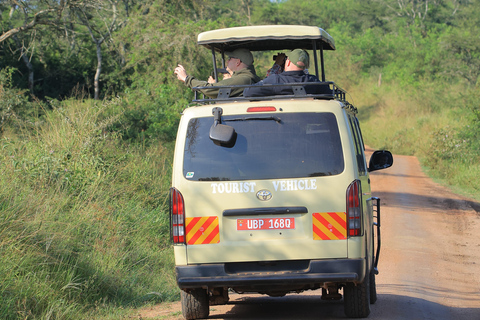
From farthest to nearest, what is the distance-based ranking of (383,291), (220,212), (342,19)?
1. (342,19)
2. (383,291)
3. (220,212)

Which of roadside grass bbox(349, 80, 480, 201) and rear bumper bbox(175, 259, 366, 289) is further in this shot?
roadside grass bbox(349, 80, 480, 201)

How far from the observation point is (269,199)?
4.69 metres

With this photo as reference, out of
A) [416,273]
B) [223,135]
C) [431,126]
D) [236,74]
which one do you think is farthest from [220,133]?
[431,126]

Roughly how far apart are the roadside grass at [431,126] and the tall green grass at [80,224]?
9.52 m

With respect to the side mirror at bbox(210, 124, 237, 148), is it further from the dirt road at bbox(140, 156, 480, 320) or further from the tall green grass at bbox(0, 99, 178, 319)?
the tall green grass at bbox(0, 99, 178, 319)

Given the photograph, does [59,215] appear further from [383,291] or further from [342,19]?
[342,19]

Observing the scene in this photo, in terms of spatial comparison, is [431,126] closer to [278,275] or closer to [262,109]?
[262,109]

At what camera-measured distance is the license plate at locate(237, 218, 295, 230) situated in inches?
185

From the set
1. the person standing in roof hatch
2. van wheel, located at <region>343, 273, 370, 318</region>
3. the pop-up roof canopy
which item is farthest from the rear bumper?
the pop-up roof canopy

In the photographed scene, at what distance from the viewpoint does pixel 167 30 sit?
18.8 m

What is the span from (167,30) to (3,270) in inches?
564

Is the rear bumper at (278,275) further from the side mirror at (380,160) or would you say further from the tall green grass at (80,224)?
the side mirror at (380,160)

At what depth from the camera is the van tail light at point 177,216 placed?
15.8 ft

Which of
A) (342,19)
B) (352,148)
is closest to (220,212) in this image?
(352,148)
